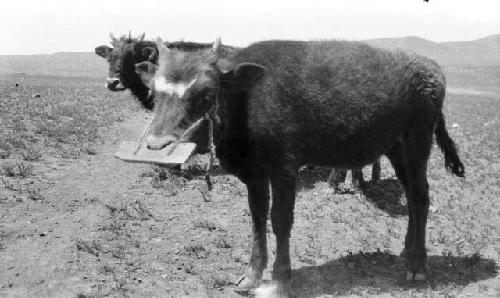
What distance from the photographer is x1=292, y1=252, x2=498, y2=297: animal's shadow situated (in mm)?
6988

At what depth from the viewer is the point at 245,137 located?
6.39 m

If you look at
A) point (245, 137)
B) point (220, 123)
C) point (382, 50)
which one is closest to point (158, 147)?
point (220, 123)

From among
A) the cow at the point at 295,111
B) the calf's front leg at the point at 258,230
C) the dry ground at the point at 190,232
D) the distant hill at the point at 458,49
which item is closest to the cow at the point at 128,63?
the dry ground at the point at 190,232

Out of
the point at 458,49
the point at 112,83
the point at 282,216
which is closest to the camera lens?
the point at 282,216

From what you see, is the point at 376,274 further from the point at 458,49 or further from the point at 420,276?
the point at 458,49

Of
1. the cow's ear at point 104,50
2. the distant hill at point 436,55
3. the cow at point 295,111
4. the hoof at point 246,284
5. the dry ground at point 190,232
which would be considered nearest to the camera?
the cow at point 295,111

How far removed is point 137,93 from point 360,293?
822 centimetres

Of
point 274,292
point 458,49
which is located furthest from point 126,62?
point 458,49

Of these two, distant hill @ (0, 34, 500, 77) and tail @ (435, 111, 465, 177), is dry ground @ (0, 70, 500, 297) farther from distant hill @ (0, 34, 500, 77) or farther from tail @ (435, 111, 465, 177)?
distant hill @ (0, 34, 500, 77)

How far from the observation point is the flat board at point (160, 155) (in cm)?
500

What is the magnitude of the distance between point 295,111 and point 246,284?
7.97 feet

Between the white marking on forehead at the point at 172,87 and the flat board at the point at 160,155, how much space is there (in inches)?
23.3

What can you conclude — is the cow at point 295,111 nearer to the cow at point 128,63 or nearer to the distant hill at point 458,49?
the cow at point 128,63

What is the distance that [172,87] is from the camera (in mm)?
5480
